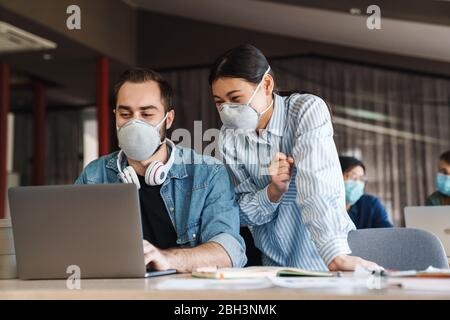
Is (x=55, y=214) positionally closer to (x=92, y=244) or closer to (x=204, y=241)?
(x=92, y=244)

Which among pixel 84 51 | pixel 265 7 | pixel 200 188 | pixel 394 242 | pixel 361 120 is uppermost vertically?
pixel 265 7

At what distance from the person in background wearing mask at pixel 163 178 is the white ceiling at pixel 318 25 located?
368 centimetres

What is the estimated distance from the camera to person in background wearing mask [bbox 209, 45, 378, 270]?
2.01 metres

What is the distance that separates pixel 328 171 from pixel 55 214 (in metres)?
0.83

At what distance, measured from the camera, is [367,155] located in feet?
21.6

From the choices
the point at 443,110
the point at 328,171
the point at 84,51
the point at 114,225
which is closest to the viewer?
the point at 114,225

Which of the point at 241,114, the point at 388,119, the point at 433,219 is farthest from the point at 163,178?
the point at 388,119

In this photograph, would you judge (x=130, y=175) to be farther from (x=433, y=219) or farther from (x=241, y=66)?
(x=433, y=219)

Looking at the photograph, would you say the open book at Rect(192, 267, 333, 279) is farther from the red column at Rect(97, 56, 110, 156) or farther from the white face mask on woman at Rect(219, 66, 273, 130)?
the red column at Rect(97, 56, 110, 156)

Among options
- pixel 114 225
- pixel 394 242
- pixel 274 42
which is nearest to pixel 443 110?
pixel 274 42

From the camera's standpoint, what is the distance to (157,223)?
208cm

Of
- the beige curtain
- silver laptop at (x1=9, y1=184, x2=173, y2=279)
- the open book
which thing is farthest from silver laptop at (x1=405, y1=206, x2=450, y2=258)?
the beige curtain

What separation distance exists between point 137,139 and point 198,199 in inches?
10.5

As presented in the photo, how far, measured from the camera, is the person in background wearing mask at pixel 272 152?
6.59 ft
